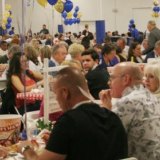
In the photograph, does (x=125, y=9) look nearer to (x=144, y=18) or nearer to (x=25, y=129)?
(x=144, y=18)

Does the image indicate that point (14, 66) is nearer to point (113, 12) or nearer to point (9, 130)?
point (9, 130)

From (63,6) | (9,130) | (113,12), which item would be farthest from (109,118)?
(113,12)

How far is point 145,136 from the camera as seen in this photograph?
257 centimetres

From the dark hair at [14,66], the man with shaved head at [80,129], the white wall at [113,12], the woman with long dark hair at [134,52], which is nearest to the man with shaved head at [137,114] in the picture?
the man with shaved head at [80,129]

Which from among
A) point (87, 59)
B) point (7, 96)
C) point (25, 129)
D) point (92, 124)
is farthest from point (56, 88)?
point (87, 59)

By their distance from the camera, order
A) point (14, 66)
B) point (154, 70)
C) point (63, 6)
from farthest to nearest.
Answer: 1. point (63, 6)
2. point (14, 66)
3. point (154, 70)

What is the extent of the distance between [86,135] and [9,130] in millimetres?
805

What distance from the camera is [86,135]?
190cm

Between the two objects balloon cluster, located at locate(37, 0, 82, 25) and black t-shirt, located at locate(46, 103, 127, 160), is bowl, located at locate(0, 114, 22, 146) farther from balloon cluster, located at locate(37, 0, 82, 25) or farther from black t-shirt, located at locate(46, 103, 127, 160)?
balloon cluster, located at locate(37, 0, 82, 25)

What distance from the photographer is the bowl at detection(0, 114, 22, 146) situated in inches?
99.5

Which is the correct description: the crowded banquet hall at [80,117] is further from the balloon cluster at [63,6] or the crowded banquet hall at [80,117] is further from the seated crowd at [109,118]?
the balloon cluster at [63,6]

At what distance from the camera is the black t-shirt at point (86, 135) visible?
1866 millimetres

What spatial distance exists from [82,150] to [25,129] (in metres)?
0.90

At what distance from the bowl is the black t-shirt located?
0.71 meters
